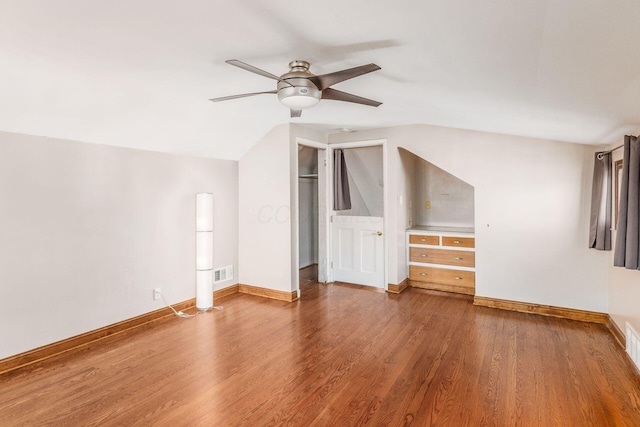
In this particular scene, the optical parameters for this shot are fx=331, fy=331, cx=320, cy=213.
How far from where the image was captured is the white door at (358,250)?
4.95m

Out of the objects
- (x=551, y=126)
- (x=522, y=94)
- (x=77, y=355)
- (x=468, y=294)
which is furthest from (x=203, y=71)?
(x=468, y=294)

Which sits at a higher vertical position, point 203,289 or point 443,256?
point 443,256

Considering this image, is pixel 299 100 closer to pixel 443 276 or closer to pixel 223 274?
pixel 223 274

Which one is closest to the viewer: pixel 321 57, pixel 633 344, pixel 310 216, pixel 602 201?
pixel 321 57

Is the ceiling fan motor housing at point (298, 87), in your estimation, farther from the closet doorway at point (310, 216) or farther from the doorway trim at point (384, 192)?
the closet doorway at point (310, 216)

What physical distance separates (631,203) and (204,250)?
13.4 feet

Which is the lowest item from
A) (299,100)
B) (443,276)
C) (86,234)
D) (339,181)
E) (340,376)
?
(340,376)

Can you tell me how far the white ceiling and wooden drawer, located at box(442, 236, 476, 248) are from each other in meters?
1.72

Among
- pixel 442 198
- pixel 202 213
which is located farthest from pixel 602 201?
pixel 202 213

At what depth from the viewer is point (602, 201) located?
10.8 feet

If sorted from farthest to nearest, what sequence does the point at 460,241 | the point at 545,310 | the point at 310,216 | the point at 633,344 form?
the point at 310,216 → the point at 460,241 → the point at 545,310 → the point at 633,344

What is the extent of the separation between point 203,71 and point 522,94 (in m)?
2.16

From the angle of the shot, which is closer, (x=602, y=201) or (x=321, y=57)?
(x=321, y=57)

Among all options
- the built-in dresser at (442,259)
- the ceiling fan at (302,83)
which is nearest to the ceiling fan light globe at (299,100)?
the ceiling fan at (302,83)
